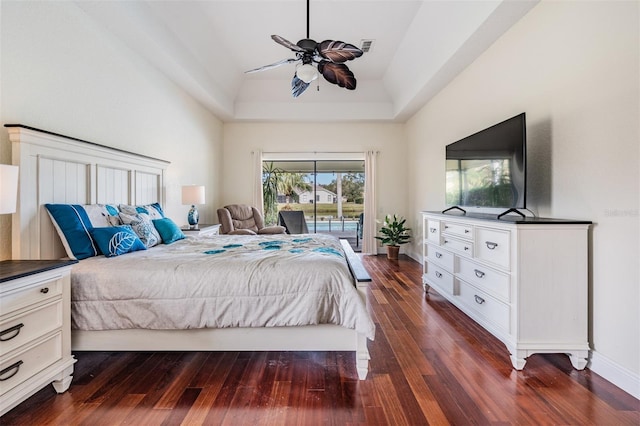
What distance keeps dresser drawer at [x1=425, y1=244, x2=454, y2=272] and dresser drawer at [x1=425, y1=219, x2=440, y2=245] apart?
0.08 metres

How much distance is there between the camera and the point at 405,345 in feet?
7.60

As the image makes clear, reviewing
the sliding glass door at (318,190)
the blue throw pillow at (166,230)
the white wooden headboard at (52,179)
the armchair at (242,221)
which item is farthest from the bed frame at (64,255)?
the sliding glass door at (318,190)

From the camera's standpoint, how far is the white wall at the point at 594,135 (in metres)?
1.76

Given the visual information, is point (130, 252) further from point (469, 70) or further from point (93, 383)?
point (469, 70)

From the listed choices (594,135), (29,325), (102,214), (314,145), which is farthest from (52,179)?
(314,145)

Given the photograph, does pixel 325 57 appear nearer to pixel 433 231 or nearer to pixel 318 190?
pixel 433 231

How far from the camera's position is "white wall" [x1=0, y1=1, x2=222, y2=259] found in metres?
2.02

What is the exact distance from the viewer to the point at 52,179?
2.21 m

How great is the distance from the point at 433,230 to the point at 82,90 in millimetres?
3677

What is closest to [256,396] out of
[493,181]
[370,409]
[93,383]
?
[370,409]

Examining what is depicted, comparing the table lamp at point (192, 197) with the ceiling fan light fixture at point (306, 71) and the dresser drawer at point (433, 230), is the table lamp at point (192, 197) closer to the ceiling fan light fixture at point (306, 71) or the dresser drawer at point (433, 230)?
the ceiling fan light fixture at point (306, 71)

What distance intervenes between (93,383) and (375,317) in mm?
2164

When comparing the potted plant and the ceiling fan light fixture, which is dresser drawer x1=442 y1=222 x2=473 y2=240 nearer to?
the ceiling fan light fixture

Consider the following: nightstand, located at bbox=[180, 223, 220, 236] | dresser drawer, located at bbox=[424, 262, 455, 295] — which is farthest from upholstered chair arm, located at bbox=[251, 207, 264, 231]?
dresser drawer, located at bbox=[424, 262, 455, 295]
